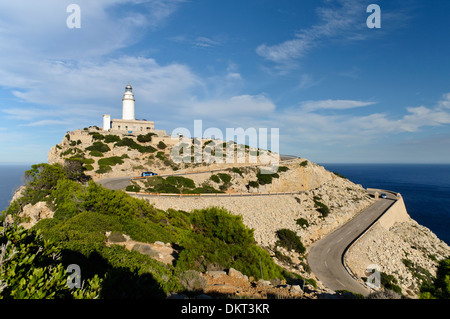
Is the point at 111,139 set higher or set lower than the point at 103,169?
higher

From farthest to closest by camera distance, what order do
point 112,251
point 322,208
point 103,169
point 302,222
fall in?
1. point 103,169
2. point 322,208
3. point 302,222
4. point 112,251

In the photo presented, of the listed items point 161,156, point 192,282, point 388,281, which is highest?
point 161,156

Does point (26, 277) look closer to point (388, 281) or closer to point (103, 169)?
point (388, 281)

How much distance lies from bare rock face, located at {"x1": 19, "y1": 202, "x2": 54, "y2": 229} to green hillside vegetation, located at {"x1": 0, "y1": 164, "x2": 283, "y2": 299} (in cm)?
68

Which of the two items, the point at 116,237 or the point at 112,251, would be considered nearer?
the point at 112,251

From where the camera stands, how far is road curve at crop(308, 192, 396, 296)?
67.8 ft

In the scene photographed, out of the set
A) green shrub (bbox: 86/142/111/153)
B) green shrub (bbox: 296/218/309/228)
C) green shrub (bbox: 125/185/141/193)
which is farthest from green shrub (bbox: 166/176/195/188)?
green shrub (bbox: 86/142/111/153)

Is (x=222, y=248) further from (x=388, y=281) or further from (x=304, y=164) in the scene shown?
(x=304, y=164)

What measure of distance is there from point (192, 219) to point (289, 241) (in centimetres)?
1882

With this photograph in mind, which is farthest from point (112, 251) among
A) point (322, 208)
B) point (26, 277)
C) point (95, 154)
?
point (95, 154)

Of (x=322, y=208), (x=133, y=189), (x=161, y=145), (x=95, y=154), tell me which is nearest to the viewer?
(x=133, y=189)

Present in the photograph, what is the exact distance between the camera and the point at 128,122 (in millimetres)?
58562

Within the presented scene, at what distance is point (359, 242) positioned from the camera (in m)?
28.8
